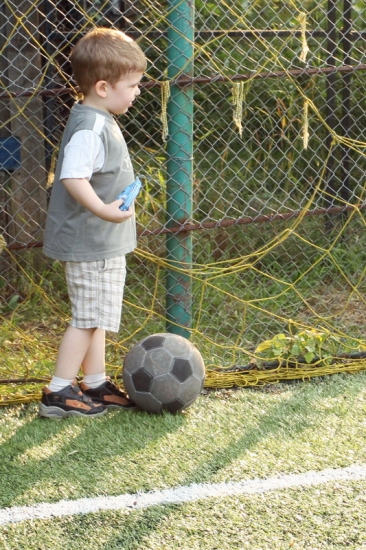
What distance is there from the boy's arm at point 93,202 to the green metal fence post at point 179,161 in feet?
2.91

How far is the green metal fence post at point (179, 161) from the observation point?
4.12m

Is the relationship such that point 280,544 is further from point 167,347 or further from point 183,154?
point 183,154

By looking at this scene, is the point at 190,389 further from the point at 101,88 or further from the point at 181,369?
the point at 101,88

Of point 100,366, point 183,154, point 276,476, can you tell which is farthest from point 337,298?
point 276,476

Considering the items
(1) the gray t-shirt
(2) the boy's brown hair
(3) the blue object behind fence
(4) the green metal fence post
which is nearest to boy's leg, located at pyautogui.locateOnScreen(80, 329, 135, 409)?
(1) the gray t-shirt

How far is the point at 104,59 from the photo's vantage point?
11.4 feet

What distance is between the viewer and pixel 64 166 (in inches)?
135

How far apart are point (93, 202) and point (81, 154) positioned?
0.69 feet

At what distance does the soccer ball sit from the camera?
3684 mm

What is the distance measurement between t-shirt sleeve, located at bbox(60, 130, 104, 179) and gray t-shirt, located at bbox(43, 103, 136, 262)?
0.07m

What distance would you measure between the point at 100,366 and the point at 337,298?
7.41 feet

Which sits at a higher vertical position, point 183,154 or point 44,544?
point 183,154

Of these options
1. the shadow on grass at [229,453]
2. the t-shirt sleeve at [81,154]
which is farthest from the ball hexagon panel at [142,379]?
the t-shirt sleeve at [81,154]

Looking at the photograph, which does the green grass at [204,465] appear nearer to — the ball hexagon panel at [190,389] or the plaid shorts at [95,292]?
the ball hexagon panel at [190,389]
